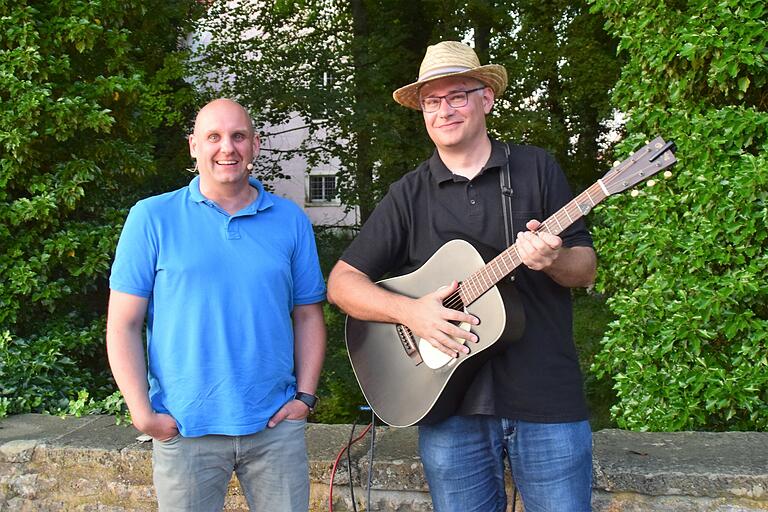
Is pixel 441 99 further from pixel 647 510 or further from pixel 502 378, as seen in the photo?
pixel 647 510

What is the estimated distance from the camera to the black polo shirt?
246 centimetres

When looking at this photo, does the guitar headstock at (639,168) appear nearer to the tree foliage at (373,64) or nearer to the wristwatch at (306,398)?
the wristwatch at (306,398)

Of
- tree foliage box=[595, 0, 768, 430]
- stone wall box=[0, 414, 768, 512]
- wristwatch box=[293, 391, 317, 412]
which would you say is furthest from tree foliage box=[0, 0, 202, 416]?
tree foliage box=[595, 0, 768, 430]

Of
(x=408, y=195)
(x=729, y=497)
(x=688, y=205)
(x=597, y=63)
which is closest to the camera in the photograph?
(x=408, y=195)

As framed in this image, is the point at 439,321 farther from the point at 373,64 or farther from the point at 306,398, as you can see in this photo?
the point at 373,64

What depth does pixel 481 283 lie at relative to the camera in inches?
98.1

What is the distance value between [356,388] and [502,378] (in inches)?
225

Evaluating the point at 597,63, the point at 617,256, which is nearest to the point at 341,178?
the point at 597,63

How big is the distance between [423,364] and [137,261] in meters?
0.97

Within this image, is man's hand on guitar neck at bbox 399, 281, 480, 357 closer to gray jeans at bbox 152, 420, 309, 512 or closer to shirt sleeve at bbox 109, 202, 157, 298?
gray jeans at bbox 152, 420, 309, 512

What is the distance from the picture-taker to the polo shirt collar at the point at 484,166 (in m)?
2.56

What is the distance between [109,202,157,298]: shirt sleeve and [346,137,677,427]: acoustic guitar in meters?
0.79

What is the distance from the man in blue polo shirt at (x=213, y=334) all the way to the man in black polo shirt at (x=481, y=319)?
0.38m

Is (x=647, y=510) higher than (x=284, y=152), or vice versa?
(x=284, y=152)
